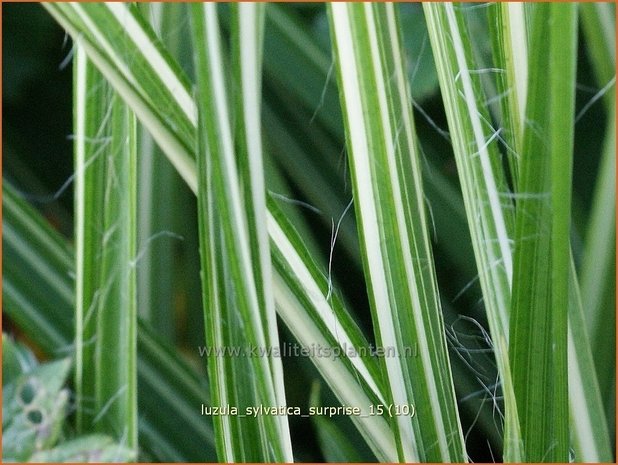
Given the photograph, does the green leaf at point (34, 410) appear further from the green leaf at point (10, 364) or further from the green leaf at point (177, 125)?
the green leaf at point (177, 125)

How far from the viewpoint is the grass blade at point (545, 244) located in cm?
21

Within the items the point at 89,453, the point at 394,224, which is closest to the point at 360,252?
the point at 394,224

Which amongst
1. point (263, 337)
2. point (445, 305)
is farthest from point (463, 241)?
point (263, 337)

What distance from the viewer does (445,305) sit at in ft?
1.11

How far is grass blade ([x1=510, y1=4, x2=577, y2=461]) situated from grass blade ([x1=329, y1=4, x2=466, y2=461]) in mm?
37

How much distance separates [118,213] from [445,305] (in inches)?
6.8

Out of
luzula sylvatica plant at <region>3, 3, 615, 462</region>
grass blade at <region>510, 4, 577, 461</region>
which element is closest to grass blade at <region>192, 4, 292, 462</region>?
luzula sylvatica plant at <region>3, 3, 615, 462</region>

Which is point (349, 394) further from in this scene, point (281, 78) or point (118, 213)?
point (281, 78)

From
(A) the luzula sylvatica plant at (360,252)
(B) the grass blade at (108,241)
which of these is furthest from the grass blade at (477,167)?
(B) the grass blade at (108,241)

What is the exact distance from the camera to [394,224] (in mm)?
272

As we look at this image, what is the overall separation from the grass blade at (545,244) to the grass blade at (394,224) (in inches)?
1.5

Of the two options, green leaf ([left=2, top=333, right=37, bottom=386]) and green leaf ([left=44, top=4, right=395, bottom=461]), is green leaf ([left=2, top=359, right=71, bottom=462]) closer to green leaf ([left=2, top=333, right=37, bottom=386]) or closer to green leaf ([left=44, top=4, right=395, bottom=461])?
green leaf ([left=2, top=333, right=37, bottom=386])

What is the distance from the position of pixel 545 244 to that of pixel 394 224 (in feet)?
0.20

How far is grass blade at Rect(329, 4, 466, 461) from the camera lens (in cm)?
27
